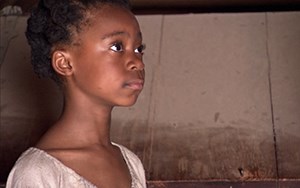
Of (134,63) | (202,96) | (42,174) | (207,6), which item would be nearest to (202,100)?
(202,96)

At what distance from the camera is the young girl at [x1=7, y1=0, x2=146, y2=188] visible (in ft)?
4.14

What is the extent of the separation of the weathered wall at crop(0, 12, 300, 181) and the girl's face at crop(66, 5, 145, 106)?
524mm

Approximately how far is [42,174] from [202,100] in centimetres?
89

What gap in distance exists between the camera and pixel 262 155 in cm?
179

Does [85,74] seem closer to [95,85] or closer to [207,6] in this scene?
[95,85]

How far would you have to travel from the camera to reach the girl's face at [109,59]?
1266 millimetres

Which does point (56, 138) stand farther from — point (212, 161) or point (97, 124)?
point (212, 161)

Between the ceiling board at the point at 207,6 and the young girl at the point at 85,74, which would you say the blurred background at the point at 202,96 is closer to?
the ceiling board at the point at 207,6

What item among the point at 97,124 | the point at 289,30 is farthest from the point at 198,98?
the point at 97,124

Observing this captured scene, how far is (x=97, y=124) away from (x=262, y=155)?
0.62 metres

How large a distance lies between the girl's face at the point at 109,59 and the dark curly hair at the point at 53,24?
0.06 ft

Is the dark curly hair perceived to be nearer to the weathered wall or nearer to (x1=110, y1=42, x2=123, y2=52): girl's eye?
(x1=110, y1=42, x2=123, y2=52): girl's eye

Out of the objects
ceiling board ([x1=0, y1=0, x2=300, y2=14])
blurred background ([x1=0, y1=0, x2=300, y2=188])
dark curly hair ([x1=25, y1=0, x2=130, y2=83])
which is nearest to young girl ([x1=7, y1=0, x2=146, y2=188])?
dark curly hair ([x1=25, y1=0, x2=130, y2=83])

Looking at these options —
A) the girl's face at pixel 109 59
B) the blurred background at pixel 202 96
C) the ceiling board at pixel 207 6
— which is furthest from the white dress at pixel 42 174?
the ceiling board at pixel 207 6
